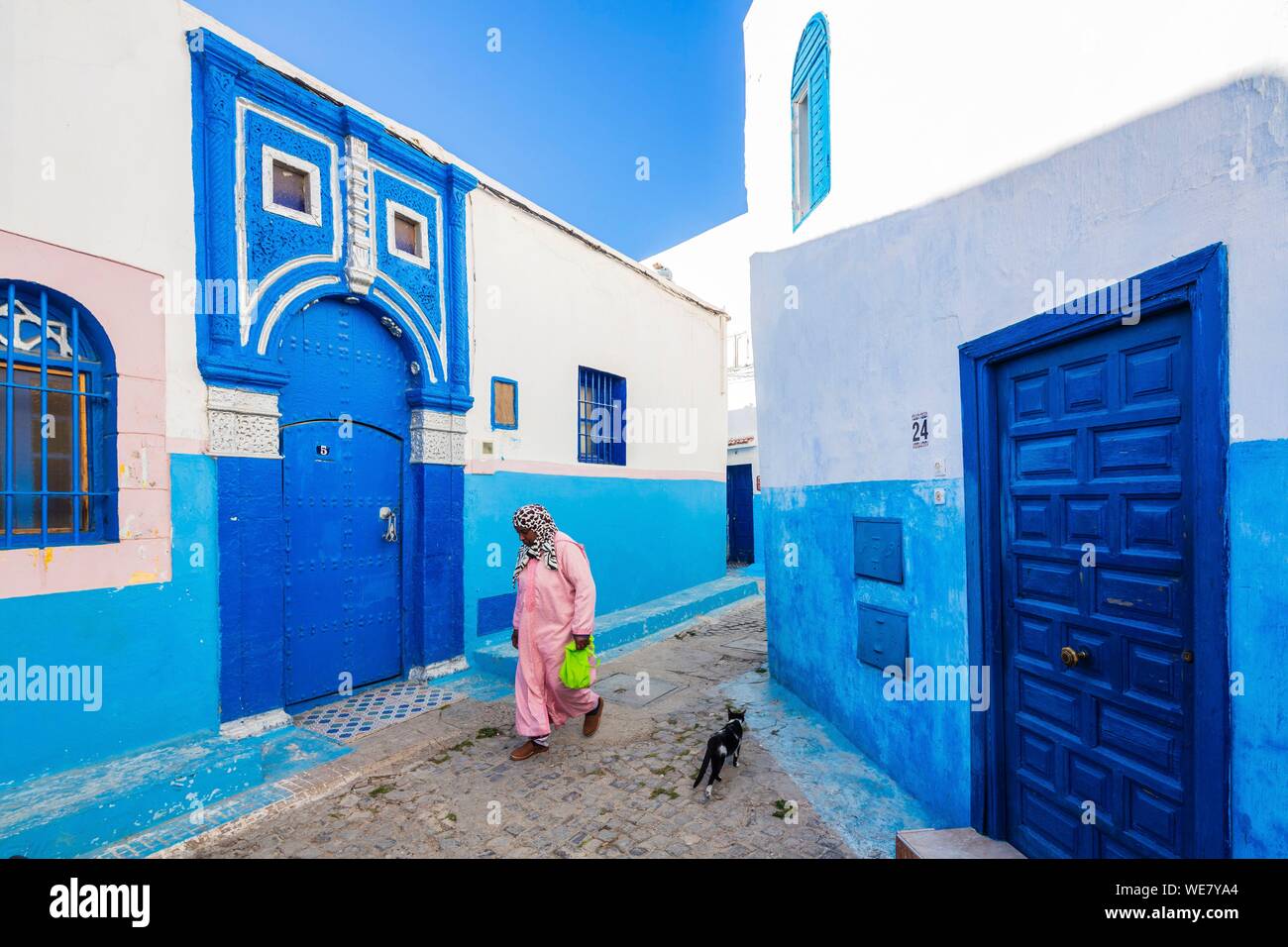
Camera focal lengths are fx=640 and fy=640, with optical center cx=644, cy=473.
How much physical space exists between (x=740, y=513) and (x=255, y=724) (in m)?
12.1

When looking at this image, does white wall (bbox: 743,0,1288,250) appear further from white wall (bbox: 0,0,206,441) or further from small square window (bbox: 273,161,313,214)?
white wall (bbox: 0,0,206,441)

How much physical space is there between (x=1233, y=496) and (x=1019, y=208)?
156 cm

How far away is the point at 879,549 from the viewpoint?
4.03 meters

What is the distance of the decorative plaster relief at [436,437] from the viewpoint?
593 centimetres

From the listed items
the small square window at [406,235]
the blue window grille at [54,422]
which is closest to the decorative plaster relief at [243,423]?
the blue window grille at [54,422]

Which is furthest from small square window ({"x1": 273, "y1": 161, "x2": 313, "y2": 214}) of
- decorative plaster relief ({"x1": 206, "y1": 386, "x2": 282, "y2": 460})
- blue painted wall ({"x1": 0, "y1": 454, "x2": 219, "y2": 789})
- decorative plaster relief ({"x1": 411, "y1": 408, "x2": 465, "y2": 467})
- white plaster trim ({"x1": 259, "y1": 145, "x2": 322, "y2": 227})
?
blue painted wall ({"x1": 0, "y1": 454, "x2": 219, "y2": 789})

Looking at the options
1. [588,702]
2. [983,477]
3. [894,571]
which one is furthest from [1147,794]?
[588,702]

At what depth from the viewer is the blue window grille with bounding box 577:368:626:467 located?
8352mm

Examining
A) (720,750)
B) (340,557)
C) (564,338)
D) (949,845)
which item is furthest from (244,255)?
(949,845)

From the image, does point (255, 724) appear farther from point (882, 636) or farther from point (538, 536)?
point (882, 636)

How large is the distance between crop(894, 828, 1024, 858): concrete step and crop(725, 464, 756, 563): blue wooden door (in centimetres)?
1207

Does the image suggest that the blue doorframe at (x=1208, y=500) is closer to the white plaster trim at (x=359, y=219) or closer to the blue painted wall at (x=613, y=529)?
the white plaster trim at (x=359, y=219)

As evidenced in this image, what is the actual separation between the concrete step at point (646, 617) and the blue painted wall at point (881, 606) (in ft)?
7.20

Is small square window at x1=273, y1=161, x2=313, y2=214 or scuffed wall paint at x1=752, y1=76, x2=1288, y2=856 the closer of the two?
scuffed wall paint at x1=752, y1=76, x2=1288, y2=856
